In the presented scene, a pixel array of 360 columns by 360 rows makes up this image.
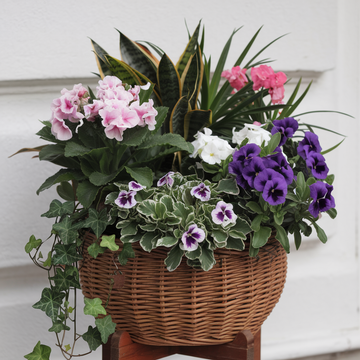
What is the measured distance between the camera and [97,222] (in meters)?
0.86

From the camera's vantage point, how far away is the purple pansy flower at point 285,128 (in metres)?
0.94

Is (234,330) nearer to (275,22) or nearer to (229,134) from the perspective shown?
(229,134)

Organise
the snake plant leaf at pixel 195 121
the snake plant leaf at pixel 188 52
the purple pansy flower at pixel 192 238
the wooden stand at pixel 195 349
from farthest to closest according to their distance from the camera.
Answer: the snake plant leaf at pixel 188 52, the snake plant leaf at pixel 195 121, the wooden stand at pixel 195 349, the purple pansy flower at pixel 192 238

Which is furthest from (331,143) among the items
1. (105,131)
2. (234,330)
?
(105,131)

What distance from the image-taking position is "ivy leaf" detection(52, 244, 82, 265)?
2.86 ft

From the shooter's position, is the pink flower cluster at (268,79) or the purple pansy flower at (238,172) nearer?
the purple pansy flower at (238,172)

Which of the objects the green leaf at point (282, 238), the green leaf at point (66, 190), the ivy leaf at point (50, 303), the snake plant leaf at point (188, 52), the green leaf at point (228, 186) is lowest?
the ivy leaf at point (50, 303)

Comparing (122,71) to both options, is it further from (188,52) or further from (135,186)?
(135,186)

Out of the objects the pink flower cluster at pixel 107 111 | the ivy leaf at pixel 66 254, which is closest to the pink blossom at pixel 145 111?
the pink flower cluster at pixel 107 111

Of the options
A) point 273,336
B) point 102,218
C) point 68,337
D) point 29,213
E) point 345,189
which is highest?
point 102,218

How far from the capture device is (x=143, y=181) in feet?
2.79

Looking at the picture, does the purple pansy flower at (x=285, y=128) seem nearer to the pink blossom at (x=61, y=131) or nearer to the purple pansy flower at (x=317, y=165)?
the purple pansy flower at (x=317, y=165)

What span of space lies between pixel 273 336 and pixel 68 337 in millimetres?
848

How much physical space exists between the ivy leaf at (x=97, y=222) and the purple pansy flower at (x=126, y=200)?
0.06 metres
